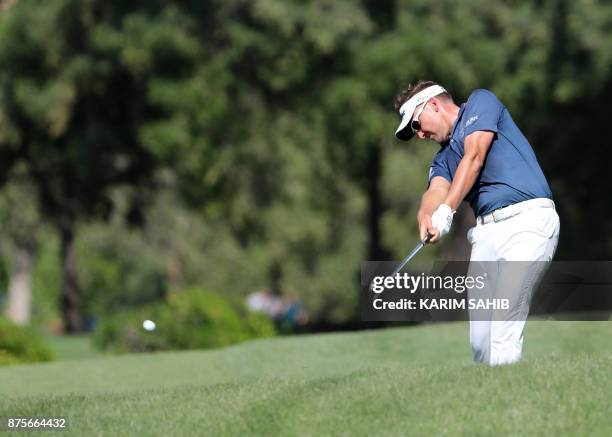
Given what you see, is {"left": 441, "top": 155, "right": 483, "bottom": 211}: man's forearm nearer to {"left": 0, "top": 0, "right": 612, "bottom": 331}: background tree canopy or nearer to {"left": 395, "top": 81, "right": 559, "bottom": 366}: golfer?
{"left": 395, "top": 81, "right": 559, "bottom": 366}: golfer

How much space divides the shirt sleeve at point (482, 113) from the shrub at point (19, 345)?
10.2m

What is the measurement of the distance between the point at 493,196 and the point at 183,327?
12514mm

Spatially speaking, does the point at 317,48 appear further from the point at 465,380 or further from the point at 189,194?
the point at 465,380

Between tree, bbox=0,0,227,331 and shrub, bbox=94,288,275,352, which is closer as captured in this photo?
shrub, bbox=94,288,275,352

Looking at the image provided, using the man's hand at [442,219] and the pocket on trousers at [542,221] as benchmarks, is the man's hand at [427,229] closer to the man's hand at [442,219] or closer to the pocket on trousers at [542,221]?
the man's hand at [442,219]

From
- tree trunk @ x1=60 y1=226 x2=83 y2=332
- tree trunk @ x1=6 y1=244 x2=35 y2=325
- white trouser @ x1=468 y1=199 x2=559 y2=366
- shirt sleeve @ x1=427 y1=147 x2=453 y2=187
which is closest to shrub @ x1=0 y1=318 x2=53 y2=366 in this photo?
shirt sleeve @ x1=427 y1=147 x2=453 y2=187

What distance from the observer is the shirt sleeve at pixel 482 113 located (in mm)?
7629

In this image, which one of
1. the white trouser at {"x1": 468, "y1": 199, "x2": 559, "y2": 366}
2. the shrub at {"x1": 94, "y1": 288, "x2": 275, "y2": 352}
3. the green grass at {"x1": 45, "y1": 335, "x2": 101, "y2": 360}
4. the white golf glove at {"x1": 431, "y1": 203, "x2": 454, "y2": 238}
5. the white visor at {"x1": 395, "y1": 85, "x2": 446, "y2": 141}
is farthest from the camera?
the green grass at {"x1": 45, "y1": 335, "x2": 101, "y2": 360}

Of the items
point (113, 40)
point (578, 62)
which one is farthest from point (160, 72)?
point (578, 62)

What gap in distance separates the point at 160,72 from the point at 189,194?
2.85 metres

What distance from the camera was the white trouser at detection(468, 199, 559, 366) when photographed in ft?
24.9

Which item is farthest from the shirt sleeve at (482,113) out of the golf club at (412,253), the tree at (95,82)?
the tree at (95,82)

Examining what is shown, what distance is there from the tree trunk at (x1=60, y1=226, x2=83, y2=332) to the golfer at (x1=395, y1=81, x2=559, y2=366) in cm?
2549

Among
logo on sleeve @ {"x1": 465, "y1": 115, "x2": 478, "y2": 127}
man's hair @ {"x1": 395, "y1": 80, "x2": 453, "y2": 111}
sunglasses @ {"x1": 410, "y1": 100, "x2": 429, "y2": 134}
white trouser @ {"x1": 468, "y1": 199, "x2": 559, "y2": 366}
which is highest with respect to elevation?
man's hair @ {"x1": 395, "y1": 80, "x2": 453, "y2": 111}
